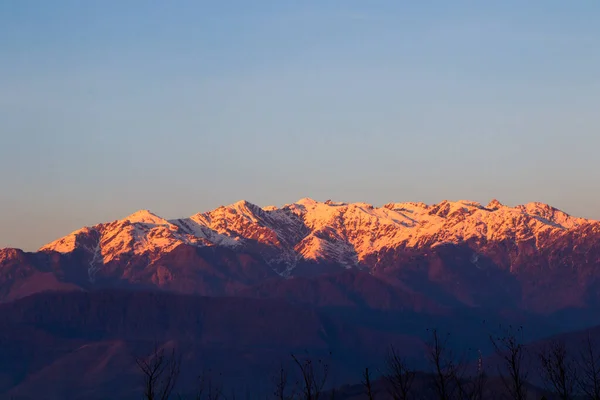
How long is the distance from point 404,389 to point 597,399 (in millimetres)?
15499

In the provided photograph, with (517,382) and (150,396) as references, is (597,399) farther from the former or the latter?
(150,396)

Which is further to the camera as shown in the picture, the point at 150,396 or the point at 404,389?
the point at 404,389

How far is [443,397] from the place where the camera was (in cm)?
8931

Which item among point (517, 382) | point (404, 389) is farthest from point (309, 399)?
point (517, 382)

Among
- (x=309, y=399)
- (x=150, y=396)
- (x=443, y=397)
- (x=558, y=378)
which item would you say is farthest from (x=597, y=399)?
(x=150, y=396)

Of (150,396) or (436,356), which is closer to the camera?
(150,396)

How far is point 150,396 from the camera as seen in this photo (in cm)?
8425

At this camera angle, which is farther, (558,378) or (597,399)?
(558,378)

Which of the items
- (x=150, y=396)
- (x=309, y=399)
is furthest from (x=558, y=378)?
(x=150, y=396)

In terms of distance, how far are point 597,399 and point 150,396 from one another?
110 feet

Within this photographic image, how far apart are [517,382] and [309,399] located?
55.6 ft

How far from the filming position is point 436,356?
9250 cm

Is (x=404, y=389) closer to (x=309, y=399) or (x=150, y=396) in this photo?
(x=309, y=399)

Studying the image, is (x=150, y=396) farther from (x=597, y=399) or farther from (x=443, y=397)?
(x=597, y=399)
